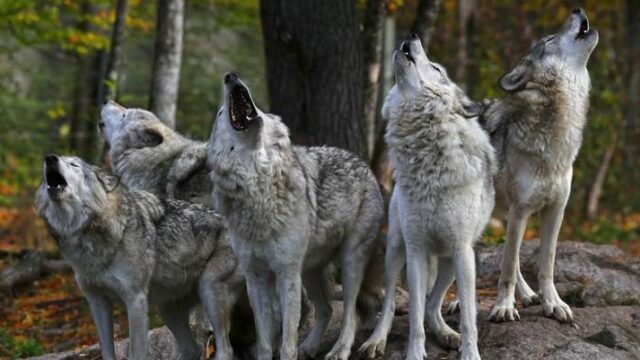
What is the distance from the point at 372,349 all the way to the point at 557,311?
1345 millimetres

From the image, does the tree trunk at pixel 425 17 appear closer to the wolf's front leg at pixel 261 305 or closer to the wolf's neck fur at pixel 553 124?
the wolf's neck fur at pixel 553 124

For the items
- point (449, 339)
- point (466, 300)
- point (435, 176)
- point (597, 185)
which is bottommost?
point (597, 185)

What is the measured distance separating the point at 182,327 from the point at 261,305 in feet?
3.30

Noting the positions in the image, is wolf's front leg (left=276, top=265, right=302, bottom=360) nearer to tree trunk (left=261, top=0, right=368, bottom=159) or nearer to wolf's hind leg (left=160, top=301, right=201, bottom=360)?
wolf's hind leg (left=160, top=301, right=201, bottom=360)

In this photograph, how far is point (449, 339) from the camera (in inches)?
261

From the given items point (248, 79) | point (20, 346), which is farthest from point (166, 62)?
point (248, 79)

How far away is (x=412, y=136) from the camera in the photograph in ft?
20.6

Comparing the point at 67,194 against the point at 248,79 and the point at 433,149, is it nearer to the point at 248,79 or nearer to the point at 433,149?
the point at 433,149

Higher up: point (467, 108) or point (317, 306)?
point (467, 108)

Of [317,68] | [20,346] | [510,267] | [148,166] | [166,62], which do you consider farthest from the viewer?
[166,62]

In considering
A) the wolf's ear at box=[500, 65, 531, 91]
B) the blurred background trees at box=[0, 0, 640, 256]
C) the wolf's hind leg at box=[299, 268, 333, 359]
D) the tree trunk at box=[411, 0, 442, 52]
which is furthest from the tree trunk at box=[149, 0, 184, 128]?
the wolf's ear at box=[500, 65, 531, 91]

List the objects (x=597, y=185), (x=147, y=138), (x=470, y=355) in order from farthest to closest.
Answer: (x=597, y=185)
(x=147, y=138)
(x=470, y=355)

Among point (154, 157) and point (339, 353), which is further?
point (154, 157)

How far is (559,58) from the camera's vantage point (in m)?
6.89
